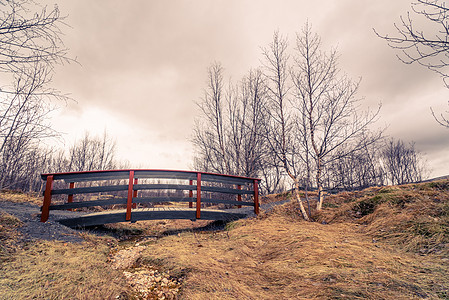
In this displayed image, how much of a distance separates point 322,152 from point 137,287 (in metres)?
7.05

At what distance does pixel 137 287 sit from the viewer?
120 inches

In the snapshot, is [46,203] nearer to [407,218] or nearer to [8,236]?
[8,236]

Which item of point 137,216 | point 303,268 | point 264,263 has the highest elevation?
point 137,216

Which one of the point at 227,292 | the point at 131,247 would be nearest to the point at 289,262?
the point at 227,292

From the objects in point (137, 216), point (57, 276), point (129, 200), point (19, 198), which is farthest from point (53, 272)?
point (19, 198)

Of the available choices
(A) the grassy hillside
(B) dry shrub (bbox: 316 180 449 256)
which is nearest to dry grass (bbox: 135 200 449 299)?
(A) the grassy hillside

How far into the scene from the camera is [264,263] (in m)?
3.76

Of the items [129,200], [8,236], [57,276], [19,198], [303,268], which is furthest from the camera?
[19,198]

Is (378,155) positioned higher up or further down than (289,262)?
higher up

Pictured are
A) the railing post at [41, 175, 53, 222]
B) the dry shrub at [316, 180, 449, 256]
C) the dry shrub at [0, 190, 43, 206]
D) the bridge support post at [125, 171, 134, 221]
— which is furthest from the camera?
the dry shrub at [0, 190, 43, 206]

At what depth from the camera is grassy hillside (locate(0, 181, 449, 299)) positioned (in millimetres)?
2498

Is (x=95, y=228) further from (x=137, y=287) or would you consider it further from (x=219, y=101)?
(x=219, y=101)

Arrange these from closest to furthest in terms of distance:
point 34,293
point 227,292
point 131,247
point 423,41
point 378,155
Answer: point 34,293
point 227,292
point 423,41
point 131,247
point 378,155

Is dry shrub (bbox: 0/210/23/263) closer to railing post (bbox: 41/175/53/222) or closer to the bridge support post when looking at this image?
railing post (bbox: 41/175/53/222)
